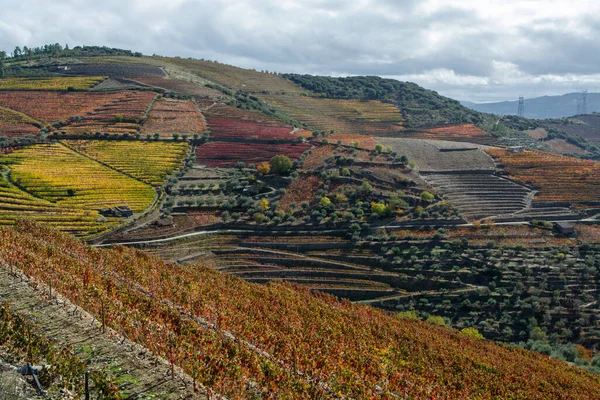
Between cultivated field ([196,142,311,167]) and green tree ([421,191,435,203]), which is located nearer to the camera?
green tree ([421,191,435,203])

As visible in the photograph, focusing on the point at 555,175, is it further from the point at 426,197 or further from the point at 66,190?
the point at 66,190

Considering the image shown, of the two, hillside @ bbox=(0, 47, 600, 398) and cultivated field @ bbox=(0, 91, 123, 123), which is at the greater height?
cultivated field @ bbox=(0, 91, 123, 123)

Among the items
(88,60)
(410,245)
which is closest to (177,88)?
(88,60)

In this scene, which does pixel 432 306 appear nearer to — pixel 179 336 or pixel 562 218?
pixel 562 218

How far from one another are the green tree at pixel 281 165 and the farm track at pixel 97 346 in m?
43.8

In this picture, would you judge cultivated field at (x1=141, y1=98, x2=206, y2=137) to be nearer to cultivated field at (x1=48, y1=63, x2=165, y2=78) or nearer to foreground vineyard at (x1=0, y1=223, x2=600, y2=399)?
cultivated field at (x1=48, y1=63, x2=165, y2=78)

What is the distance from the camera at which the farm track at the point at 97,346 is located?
16.6 meters

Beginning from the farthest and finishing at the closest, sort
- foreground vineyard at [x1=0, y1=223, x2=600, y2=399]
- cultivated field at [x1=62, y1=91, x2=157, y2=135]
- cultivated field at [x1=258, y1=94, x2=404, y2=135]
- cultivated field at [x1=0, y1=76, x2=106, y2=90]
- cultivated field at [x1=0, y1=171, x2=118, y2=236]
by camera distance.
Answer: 1. cultivated field at [x1=258, y1=94, x2=404, y2=135]
2. cultivated field at [x1=0, y1=76, x2=106, y2=90]
3. cultivated field at [x1=62, y1=91, x2=157, y2=135]
4. cultivated field at [x1=0, y1=171, x2=118, y2=236]
5. foreground vineyard at [x1=0, y1=223, x2=600, y2=399]

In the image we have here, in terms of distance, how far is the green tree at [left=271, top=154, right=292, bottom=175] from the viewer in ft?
214

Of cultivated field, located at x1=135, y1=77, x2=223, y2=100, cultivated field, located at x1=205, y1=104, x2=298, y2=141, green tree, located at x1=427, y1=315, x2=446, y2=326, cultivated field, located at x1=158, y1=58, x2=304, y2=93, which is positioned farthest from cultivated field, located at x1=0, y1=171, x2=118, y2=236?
cultivated field, located at x1=158, y1=58, x2=304, y2=93

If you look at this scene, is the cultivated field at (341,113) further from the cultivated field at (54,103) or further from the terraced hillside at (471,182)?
the cultivated field at (54,103)

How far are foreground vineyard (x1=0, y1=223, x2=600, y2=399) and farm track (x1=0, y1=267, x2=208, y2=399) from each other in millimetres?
481

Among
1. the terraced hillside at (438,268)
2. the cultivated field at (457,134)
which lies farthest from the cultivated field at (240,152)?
the cultivated field at (457,134)

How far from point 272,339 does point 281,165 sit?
1677 inches
